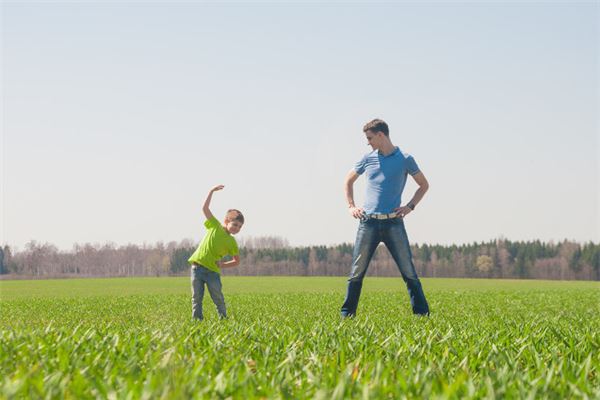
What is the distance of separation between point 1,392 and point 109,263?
17545 cm

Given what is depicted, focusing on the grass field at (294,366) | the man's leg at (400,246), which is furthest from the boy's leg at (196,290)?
the grass field at (294,366)

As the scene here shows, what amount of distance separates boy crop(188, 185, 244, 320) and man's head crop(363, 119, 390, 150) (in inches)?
85.8

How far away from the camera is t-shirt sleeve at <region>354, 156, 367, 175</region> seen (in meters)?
8.58

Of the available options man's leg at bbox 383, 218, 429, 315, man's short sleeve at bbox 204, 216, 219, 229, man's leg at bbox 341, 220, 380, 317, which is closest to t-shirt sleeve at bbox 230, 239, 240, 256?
man's short sleeve at bbox 204, 216, 219, 229

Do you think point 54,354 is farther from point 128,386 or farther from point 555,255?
point 555,255

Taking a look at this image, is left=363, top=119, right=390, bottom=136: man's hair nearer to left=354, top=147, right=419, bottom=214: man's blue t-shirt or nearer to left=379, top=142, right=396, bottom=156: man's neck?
left=379, top=142, right=396, bottom=156: man's neck

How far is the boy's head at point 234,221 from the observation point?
29.5ft

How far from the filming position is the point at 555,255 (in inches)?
5846

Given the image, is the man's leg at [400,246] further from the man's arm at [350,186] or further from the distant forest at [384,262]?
the distant forest at [384,262]

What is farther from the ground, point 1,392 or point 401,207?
point 401,207

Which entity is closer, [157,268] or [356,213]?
[356,213]

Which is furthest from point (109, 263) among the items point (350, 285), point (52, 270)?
point (350, 285)

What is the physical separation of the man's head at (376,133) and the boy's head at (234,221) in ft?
7.11

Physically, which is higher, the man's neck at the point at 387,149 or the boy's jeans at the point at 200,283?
the man's neck at the point at 387,149
